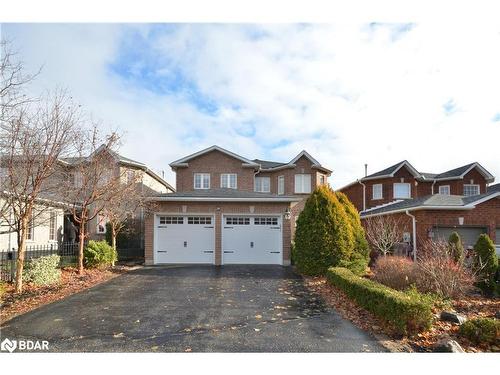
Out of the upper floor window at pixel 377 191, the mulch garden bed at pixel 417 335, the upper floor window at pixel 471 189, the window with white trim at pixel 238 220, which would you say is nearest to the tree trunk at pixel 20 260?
the mulch garden bed at pixel 417 335

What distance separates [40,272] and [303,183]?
62.2 ft

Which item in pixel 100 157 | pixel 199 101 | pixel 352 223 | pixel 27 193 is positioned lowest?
pixel 352 223

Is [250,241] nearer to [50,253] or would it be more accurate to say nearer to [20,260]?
[50,253]

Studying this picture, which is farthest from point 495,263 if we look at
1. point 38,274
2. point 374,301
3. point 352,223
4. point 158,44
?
point 38,274

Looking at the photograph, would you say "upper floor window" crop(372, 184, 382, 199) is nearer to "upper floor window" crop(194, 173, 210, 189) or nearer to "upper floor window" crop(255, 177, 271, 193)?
"upper floor window" crop(255, 177, 271, 193)

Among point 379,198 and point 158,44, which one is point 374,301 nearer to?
point 158,44

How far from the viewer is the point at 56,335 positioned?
20.1 feet

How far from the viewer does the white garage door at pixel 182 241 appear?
53.8 ft

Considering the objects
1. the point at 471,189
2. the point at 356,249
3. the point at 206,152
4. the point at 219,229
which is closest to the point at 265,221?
the point at 219,229

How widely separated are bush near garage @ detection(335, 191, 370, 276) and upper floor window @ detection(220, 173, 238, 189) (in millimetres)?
9826

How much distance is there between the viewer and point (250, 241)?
16.6 metres

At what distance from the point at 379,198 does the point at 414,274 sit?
17.4m

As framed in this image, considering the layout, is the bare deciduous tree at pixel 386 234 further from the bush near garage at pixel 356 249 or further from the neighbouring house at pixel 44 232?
the neighbouring house at pixel 44 232

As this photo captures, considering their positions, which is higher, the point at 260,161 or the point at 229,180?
the point at 260,161
